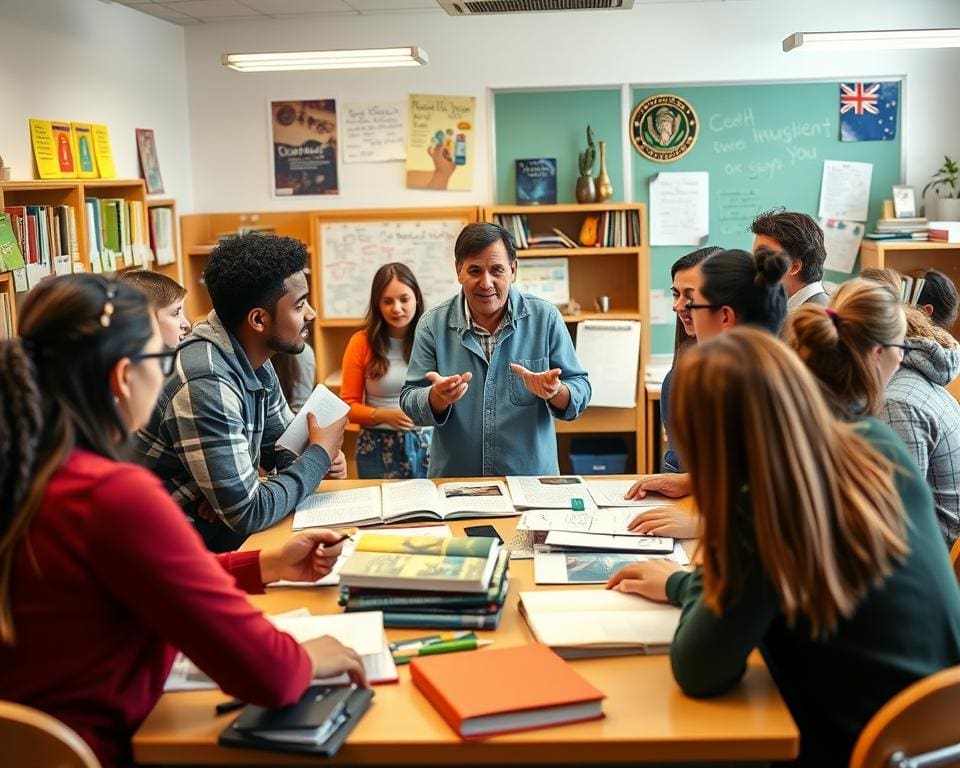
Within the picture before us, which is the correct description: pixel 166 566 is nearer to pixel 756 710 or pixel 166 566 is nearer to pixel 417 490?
pixel 756 710

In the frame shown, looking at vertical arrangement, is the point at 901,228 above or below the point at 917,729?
above

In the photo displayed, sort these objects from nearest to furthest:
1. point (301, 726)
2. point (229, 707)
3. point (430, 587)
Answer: point (301, 726)
point (229, 707)
point (430, 587)

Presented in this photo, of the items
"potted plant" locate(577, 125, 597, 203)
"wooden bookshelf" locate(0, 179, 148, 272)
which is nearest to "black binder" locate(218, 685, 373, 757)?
"wooden bookshelf" locate(0, 179, 148, 272)

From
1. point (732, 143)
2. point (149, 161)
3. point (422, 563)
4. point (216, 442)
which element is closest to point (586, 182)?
point (732, 143)

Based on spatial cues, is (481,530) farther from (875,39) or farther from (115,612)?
(875,39)

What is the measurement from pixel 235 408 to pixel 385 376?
6.46 ft

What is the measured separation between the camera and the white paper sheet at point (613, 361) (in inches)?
217

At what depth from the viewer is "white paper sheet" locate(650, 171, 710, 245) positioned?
18.8ft

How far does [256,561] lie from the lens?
2.10m

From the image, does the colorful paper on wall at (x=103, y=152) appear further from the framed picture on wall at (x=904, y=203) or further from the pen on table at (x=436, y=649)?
the framed picture on wall at (x=904, y=203)

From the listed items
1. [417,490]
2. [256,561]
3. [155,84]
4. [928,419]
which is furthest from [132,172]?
[928,419]

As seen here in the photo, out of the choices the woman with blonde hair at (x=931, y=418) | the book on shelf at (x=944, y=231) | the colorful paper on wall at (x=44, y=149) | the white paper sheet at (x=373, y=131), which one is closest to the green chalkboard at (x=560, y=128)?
the white paper sheet at (x=373, y=131)

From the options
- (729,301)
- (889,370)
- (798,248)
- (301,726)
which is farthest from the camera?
(798,248)

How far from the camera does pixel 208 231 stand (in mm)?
5891
